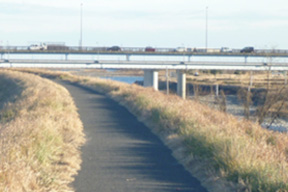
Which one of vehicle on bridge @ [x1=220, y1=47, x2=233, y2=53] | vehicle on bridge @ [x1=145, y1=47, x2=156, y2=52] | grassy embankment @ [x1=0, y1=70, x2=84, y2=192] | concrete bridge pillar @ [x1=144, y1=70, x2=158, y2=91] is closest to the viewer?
grassy embankment @ [x1=0, y1=70, x2=84, y2=192]

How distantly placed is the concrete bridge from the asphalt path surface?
4513 centimetres

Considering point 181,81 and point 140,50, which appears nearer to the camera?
point 181,81

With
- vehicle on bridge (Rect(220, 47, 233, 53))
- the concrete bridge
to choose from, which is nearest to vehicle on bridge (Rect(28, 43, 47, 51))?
the concrete bridge

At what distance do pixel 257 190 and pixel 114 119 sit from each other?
1199cm

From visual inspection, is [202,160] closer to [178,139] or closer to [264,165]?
[264,165]

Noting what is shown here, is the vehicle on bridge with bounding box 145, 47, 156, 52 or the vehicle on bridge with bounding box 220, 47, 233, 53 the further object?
the vehicle on bridge with bounding box 220, 47, 233, 53

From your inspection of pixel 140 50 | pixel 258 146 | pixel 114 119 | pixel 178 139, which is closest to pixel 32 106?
pixel 114 119

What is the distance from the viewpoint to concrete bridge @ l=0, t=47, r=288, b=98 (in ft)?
201

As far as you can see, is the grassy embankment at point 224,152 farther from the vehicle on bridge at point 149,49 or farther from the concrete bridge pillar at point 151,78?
the vehicle on bridge at point 149,49

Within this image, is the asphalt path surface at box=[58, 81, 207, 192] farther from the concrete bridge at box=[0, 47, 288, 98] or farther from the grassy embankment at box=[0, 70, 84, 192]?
the concrete bridge at box=[0, 47, 288, 98]

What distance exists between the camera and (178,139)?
498 inches

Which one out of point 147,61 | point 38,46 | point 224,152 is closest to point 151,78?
point 147,61

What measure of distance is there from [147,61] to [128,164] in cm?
5339

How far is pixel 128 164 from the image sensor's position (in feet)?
34.8
